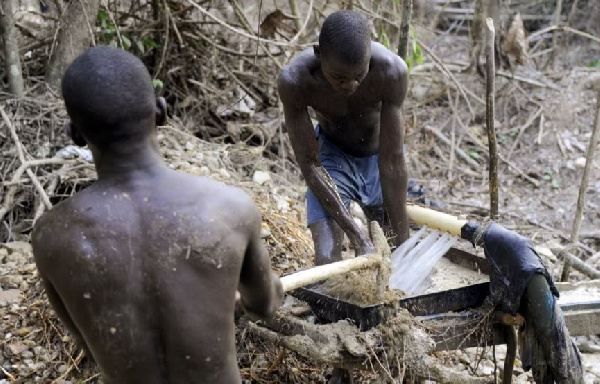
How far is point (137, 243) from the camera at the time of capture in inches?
71.2

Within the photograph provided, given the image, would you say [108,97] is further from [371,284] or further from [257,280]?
[371,284]

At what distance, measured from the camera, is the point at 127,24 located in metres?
6.26

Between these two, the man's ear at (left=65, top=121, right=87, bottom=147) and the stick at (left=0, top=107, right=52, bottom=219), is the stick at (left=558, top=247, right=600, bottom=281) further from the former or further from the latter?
the man's ear at (left=65, top=121, right=87, bottom=147)

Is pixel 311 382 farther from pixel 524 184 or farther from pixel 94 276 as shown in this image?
pixel 524 184

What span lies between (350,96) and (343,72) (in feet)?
1.48

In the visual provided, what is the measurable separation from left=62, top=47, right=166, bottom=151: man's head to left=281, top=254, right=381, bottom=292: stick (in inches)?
35.1

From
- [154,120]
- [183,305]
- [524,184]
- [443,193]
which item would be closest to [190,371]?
[183,305]

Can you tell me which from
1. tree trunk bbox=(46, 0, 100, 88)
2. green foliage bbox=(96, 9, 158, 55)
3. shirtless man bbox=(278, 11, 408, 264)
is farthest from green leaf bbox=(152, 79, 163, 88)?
shirtless man bbox=(278, 11, 408, 264)

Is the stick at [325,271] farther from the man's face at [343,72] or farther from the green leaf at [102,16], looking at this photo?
the green leaf at [102,16]

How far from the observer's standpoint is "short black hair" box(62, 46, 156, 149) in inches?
70.3

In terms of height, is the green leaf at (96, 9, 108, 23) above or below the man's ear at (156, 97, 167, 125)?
below

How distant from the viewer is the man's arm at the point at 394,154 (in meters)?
3.45

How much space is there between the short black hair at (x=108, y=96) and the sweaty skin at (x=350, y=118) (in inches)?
60.8

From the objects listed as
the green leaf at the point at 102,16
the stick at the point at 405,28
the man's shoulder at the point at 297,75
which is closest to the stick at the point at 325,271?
the man's shoulder at the point at 297,75
